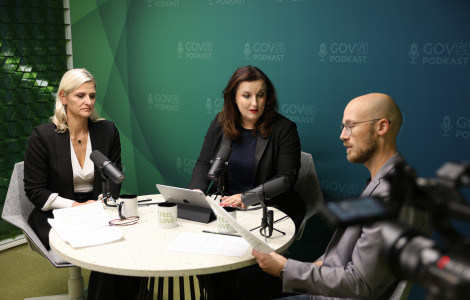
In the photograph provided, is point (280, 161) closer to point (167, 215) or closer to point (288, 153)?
point (288, 153)

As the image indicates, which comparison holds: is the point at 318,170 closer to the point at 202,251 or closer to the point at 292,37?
the point at 292,37

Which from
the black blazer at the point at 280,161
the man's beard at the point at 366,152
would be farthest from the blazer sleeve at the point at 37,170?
the man's beard at the point at 366,152

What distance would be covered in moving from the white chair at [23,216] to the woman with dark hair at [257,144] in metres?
0.95

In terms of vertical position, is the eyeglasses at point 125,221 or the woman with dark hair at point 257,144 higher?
the woman with dark hair at point 257,144

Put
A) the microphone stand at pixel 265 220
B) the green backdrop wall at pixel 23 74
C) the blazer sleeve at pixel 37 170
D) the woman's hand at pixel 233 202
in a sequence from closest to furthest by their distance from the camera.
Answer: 1. the microphone stand at pixel 265 220
2. the woman's hand at pixel 233 202
3. the blazer sleeve at pixel 37 170
4. the green backdrop wall at pixel 23 74

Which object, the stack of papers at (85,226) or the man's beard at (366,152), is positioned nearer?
the man's beard at (366,152)

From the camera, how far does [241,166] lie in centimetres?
308

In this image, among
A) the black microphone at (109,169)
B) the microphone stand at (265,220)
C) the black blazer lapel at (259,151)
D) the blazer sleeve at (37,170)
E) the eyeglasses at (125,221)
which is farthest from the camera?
the black blazer lapel at (259,151)

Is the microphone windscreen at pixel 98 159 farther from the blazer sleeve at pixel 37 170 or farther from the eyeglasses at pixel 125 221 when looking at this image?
the blazer sleeve at pixel 37 170

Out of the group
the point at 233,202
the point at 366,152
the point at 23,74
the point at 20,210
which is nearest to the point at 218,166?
the point at 233,202

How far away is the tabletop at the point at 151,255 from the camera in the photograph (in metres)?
1.76

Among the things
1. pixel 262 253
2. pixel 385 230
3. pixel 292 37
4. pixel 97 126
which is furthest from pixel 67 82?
pixel 385 230

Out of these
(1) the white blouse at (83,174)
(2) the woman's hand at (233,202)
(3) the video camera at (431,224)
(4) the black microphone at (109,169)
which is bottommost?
(2) the woman's hand at (233,202)

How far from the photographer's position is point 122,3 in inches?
175
